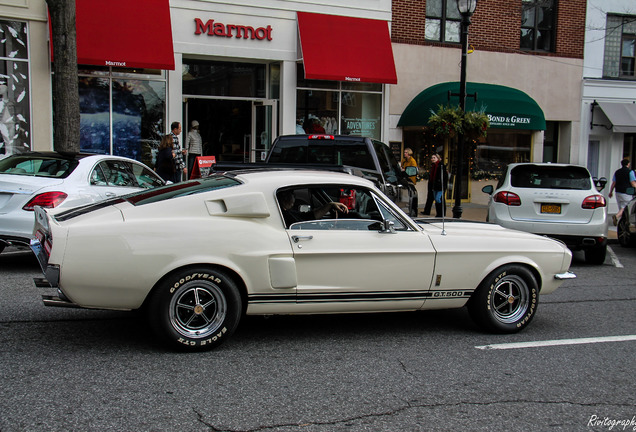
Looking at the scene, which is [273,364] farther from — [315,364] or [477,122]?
[477,122]

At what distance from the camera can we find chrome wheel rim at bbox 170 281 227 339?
498 centimetres

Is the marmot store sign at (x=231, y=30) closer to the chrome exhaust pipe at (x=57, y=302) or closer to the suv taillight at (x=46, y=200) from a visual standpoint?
the suv taillight at (x=46, y=200)

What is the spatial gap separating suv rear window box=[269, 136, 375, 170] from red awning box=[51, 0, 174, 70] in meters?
5.38

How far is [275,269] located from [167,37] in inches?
441

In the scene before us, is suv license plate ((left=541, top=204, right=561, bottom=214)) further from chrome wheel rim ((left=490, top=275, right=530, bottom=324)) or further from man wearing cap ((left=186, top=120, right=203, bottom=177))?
man wearing cap ((left=186, top=120, right=203, bottom=177))

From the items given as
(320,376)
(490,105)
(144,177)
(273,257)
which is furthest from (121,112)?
(320,376)

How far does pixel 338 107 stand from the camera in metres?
17.9

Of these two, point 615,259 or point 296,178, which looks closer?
point 296,178

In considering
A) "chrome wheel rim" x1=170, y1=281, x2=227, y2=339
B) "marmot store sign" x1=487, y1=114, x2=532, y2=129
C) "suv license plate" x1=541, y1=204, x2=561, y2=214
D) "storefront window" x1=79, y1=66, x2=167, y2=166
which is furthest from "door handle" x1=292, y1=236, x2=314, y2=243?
"marmot store sign" x1=487, y1=114, x2=532, y2=129

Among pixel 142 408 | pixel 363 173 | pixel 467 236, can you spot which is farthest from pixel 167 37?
pixel 142 408

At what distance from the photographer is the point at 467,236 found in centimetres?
593

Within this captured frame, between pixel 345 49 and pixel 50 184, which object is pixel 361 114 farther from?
pixel 50 184

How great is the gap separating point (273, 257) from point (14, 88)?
38.4 ft

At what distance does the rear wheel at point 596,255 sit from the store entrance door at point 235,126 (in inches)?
363
